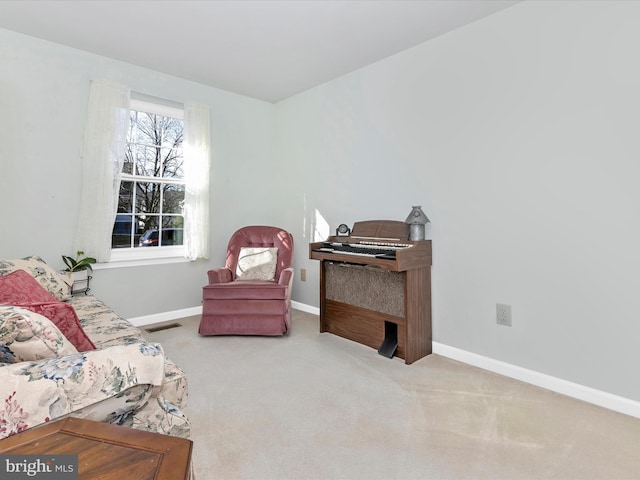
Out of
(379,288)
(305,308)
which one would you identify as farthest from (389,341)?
(305,308)

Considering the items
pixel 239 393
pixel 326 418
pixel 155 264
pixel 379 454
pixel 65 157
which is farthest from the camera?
pixel 155 264

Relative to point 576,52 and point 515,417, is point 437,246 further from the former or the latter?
point 576,52

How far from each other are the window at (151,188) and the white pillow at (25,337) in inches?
106

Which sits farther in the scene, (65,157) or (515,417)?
(65,157)

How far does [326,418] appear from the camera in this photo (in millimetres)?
1834

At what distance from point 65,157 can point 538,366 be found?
4.08 meters

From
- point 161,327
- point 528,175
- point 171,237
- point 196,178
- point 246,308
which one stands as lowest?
point 161,327

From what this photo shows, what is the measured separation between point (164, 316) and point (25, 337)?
2.87 metres

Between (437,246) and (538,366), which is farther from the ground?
(437,246)

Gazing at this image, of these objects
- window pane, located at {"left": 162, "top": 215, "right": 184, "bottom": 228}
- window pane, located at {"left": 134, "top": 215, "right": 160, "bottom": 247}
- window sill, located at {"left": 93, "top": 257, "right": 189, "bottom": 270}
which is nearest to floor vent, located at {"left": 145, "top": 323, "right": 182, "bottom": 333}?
window sill, located at {"left": 93, "top": 257, "right": 189, "bottom": 270}

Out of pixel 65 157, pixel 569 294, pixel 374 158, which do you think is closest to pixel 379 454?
pixel 569 294

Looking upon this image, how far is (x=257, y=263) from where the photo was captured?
3541 mm

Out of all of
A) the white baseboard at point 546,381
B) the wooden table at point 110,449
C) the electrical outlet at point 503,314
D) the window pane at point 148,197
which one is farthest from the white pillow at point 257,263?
the wooden table at point 110,449

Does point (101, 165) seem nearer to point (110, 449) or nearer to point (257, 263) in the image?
point (257, 263)
